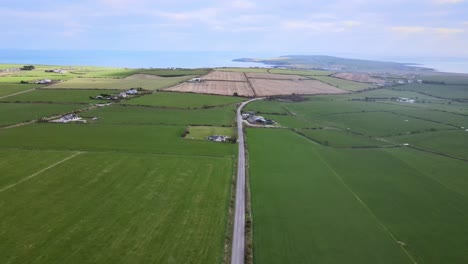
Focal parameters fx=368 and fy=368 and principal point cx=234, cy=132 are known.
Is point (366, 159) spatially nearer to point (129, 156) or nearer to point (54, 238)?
point (129, 156)

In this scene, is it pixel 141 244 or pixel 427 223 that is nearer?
pixel 141 244

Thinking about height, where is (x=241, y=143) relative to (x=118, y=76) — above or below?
below

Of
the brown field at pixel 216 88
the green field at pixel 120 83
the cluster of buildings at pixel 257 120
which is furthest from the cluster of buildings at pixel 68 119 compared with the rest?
the brown field at pixel 216 88

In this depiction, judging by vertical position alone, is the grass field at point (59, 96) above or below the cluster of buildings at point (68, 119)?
above

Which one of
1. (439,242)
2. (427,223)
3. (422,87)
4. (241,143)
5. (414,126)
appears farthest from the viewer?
(422,87)

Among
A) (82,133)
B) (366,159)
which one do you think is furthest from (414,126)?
(82,133)

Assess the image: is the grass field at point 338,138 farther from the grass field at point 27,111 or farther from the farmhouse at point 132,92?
the farmhouse at point 132,92

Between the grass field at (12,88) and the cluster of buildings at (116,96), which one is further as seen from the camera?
the grass field at (12,88)
